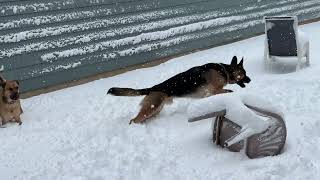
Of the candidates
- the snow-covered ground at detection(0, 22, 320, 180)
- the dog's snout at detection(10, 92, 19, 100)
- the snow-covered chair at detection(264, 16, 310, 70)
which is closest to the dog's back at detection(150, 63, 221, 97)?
the snow-covered ground at detection(0, 22, 320, 180)

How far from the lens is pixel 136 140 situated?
536 centimetres

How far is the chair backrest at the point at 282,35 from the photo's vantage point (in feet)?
27.3

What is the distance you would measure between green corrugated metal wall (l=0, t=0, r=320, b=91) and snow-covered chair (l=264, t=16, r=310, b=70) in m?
2.18

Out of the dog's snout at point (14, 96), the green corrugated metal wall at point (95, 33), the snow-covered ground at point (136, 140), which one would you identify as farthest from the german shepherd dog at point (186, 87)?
the green corrugated metal wall at point (95, 33)

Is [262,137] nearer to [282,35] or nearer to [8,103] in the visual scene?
[8,103]

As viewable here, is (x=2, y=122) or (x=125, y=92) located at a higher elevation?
(x=125, y=92)

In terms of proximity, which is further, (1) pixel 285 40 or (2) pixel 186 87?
(1) pixel 285 40

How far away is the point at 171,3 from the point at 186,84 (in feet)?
12.6

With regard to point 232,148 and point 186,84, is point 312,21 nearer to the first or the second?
point 186,84

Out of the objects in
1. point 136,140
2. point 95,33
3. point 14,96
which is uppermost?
point 95,33

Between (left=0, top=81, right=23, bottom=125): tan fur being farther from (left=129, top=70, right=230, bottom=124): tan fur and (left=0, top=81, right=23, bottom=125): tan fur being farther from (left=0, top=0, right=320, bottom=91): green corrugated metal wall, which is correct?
(left=129, top=70, right=230, bottom=124): tan fur

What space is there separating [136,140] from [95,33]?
11.5 ft

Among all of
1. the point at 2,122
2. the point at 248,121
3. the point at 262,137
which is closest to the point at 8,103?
the point at 2,122

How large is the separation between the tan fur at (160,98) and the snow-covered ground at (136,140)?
0.14 metres
